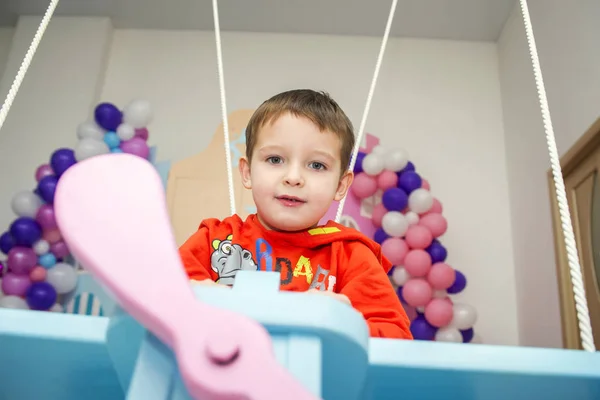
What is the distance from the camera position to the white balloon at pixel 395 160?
2244 mm

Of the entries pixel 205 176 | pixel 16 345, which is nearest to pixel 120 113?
pixel 205 176

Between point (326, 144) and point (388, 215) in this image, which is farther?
point (388, 215)

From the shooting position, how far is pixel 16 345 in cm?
40

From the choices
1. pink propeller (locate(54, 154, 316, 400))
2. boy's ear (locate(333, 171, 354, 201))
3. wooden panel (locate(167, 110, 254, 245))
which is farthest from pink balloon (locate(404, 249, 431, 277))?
pink propeller (locate(54, 154, 316, 400))

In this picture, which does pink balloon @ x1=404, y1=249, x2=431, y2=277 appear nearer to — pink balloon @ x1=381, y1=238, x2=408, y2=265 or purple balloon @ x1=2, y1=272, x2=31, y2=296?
pink balloon @ x1=381, y1=238, x2=408, y2=265

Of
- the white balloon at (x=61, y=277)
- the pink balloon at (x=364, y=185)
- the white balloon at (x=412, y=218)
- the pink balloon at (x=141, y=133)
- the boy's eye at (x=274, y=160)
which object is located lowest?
the white balloon at (x=61, y=277)

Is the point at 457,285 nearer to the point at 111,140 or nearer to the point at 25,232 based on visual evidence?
the point at 111,140

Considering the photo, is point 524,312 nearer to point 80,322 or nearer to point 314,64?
point 314,64

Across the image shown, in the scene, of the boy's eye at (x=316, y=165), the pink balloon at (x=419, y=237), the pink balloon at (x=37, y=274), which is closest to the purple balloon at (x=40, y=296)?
the pink balloon at (x=37, y=274)

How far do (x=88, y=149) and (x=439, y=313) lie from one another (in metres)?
1.47

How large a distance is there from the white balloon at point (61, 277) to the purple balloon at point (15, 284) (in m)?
0.09

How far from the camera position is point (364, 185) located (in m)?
2.29

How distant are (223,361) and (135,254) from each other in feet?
0.28

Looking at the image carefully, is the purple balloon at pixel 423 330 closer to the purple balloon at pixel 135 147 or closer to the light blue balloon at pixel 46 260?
the purple balloon at pixel 135 147
